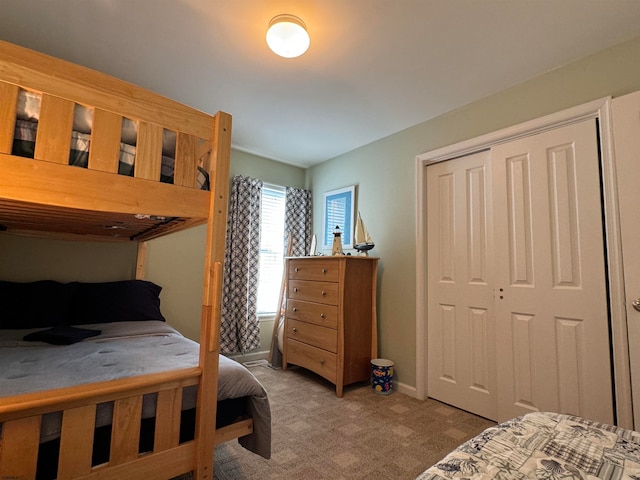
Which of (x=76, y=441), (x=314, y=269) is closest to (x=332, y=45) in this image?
(x=314, y=269)

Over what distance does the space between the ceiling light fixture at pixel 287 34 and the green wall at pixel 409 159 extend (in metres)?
1.52

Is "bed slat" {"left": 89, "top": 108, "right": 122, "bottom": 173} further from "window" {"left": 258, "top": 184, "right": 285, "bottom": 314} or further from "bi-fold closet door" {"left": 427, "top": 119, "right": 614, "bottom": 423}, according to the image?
"window" {"left": 258, "top": 184, "right": 285, "bottom": 314}

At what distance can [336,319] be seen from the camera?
9.04ft

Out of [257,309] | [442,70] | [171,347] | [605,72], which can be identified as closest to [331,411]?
[171,347]

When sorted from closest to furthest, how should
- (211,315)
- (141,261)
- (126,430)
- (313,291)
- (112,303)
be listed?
(126,430) < (211,315) < (112,303) < (141,261) < (313,291)

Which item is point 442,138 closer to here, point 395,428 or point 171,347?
point 395,428

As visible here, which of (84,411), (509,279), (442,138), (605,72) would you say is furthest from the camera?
(442,138)

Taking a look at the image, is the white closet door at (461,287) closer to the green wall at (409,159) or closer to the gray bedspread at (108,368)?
the green wall at (409,159)

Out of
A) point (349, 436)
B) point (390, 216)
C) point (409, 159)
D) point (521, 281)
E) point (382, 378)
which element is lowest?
point (349, 436)

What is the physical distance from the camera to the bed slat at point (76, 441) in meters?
1.02

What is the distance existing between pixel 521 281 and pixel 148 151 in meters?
2.37

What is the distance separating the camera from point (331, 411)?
2.38m

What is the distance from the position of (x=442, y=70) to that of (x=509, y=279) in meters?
1.53

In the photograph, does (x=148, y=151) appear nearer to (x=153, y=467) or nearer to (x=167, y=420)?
(x=167, y=420)
